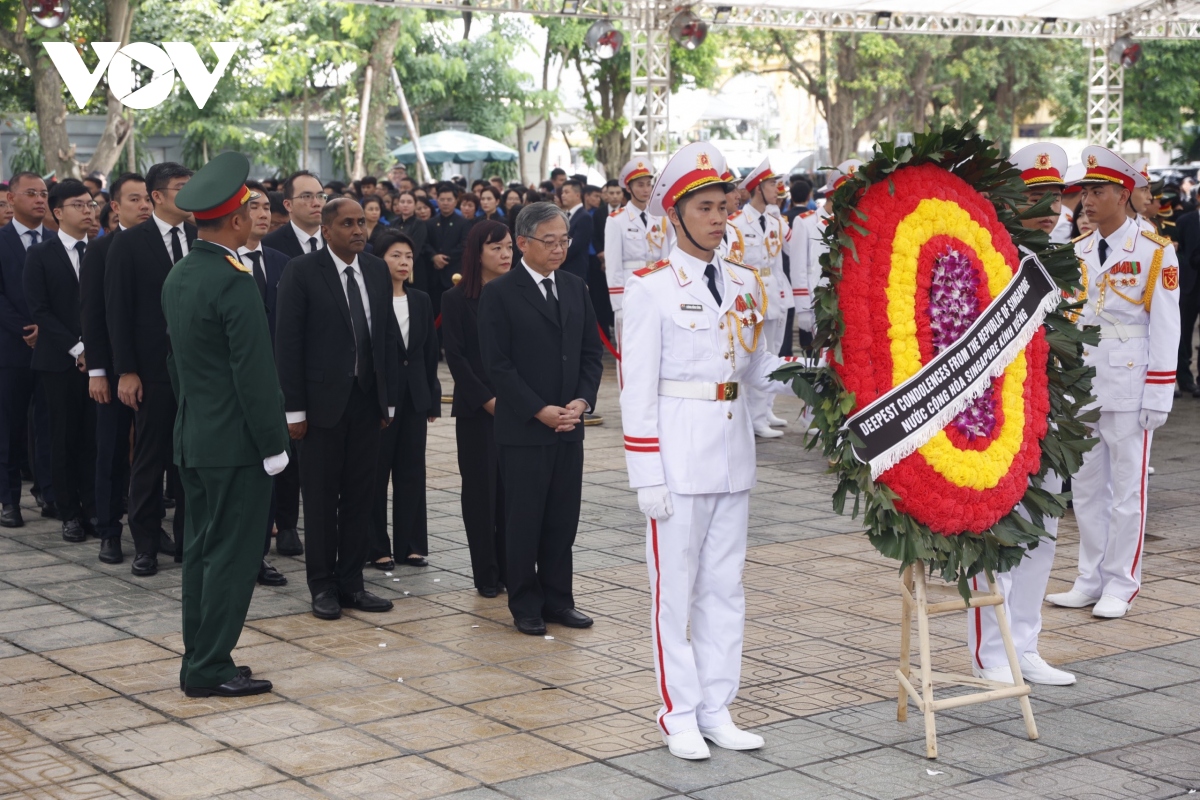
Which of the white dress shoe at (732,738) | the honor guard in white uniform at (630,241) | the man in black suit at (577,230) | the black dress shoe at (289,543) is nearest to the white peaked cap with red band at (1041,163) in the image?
the white dress shoe at (732,738)

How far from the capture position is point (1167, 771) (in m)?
4.72

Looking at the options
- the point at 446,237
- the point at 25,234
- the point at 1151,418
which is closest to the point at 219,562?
the point at 1151,418

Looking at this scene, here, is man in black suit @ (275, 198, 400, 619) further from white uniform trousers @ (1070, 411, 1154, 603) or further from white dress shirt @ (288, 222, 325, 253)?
white uniform trousers @ (1070, 411, 1154, 603)

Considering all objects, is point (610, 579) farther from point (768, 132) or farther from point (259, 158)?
point (768, 132)

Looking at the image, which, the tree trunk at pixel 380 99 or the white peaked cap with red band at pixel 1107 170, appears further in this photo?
the tree trunk at pixel 380 99

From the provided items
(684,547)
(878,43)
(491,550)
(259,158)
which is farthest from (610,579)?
(878,43)

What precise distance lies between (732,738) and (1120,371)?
294 centimetres

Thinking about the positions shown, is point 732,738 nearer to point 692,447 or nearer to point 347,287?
point 692,447

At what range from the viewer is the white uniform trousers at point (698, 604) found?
4.93 m

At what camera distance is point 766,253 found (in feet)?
38.7

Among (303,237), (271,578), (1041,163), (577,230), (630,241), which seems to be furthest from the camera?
(577,230)

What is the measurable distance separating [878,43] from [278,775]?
34696 millimetres

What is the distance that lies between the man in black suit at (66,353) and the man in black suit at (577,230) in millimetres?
6012

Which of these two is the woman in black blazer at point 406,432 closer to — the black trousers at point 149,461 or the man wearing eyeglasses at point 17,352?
the black trousers at point 149,461
